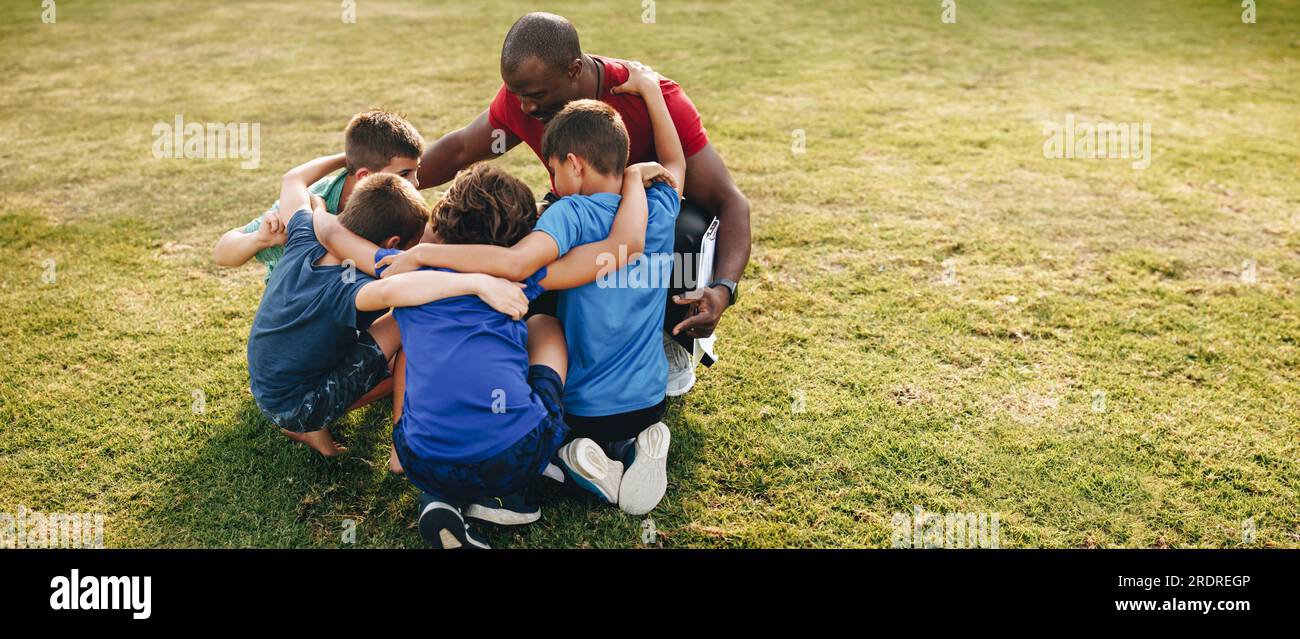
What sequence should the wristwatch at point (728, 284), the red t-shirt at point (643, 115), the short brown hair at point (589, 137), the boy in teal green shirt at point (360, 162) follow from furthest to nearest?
the red t-shirt at point (643, 115) → the wristwatch at point (728, 284) → the boy in teal green shirt at point (360, 162) → the short brown hair at point (589, 137)

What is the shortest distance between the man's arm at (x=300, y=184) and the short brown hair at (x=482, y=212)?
0.71 m

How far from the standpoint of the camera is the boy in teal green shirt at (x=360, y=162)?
3.48 meters

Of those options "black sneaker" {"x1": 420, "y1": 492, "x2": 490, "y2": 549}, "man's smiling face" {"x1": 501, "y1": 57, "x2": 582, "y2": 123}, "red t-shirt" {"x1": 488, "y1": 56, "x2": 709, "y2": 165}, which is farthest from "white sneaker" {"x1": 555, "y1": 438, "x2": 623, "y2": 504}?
"man's smiling face" {"x1": 501, "y1": 57, "x2": 582, "y2": 123}

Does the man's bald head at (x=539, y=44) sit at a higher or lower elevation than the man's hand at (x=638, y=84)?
higher

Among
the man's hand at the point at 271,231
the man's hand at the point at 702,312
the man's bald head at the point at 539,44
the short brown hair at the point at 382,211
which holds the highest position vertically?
the man's bald head at the point at 539,44

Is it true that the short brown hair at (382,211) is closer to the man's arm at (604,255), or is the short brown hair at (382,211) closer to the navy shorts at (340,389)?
the navy shorts at (340,389)

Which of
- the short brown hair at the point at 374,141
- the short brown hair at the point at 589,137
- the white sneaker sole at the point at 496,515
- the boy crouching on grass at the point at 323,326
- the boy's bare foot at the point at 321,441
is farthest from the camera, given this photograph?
the short brown hair at the point at 374,141

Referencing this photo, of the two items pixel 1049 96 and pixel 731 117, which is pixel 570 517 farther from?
pixel 1049 96

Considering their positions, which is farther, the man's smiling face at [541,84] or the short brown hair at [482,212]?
the man's smiling face at [541,84]

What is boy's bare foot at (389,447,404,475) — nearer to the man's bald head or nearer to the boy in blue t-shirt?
Result: the boy in blue t-shirt

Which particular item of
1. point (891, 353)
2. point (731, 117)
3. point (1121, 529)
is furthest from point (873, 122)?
point (1121, 529)

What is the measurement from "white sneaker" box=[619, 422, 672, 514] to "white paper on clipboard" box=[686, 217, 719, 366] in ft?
2.28
